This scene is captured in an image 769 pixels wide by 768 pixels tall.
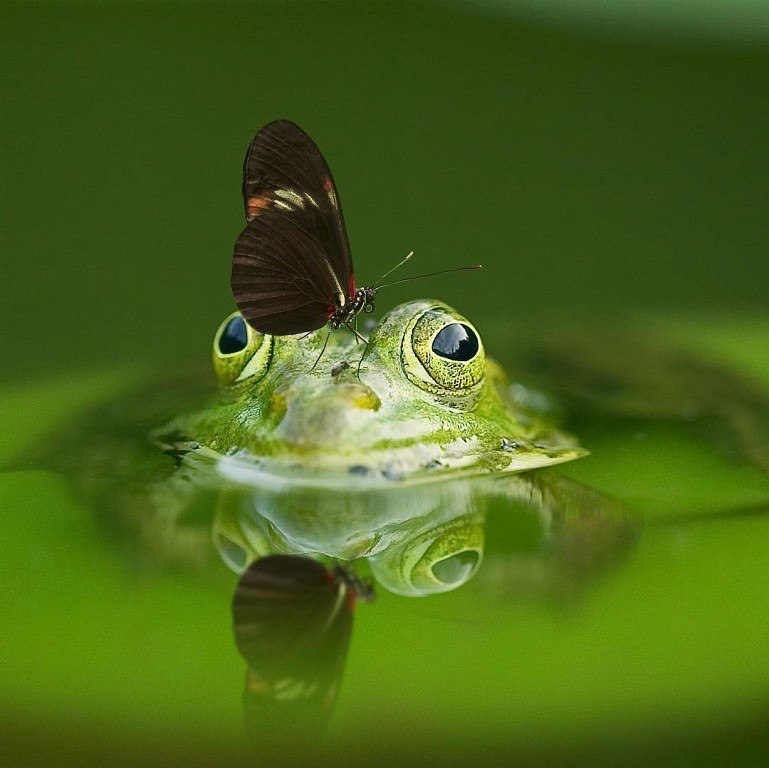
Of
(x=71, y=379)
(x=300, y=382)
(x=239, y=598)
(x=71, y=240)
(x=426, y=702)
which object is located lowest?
(x=426, y=702)

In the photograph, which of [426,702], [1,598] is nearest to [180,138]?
[1,598]

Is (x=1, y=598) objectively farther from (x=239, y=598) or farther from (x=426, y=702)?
(x=426, y=702)

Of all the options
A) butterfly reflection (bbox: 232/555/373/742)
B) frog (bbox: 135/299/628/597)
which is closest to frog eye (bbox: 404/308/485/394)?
frog (bbox: 135/299/628/597)

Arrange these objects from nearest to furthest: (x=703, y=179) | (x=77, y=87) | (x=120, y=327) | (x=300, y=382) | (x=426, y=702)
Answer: (x=426, y=702) < (x=300, y=382) < (x=120, y=327) < (x=703, y=179) < (x=77, y=87)

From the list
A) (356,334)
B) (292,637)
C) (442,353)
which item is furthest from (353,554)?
(356,334)

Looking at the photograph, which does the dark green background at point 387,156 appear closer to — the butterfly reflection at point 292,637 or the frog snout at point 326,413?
the frog snout at point 326,413
